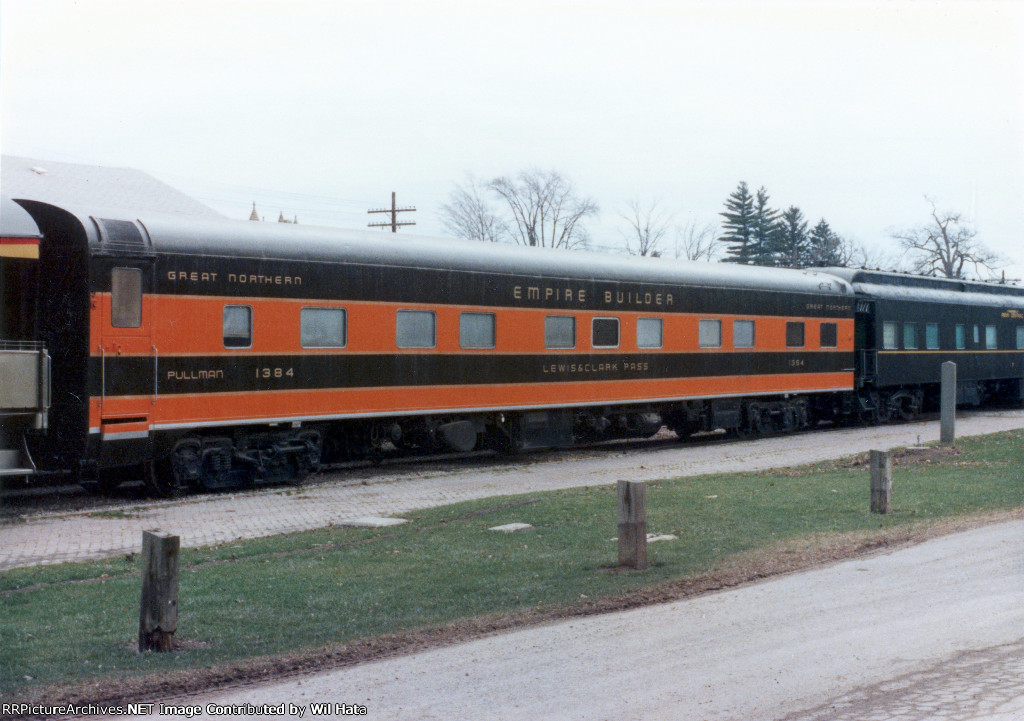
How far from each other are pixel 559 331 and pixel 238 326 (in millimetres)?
6546

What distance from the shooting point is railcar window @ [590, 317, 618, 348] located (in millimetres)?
20688

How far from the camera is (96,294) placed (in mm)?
13867

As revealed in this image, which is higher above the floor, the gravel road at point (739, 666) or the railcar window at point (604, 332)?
the railcar window at point (604, 332)

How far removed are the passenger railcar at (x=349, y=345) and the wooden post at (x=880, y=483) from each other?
7.72m

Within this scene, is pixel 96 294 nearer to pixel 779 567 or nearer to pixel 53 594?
pixel 53 594

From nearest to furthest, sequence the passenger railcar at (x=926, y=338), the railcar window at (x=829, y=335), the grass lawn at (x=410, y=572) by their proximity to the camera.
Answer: the grass lawn at (x=410, y=572)
the railcar window at (x=829, y=335)
the passenger railcar at (x=926, y=338)

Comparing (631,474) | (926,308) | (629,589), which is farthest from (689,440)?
(629,589)

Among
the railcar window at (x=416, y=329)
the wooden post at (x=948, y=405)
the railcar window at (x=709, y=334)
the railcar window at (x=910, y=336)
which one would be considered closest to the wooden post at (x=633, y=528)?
the railcar window at (x=416, y=329)

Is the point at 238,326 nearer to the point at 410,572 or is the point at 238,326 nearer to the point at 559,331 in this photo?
the point at 559,331

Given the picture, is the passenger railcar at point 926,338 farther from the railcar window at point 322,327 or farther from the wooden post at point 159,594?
Answer: the wooden post at point 159,594

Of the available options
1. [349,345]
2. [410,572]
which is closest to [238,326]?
[349,345]

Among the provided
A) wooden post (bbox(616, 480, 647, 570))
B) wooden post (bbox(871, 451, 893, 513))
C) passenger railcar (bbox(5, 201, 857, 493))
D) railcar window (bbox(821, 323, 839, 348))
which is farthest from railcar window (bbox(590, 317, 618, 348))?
wooden post (bbox(616, 480, 647, 570))

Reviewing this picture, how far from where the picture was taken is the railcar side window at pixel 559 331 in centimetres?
1988

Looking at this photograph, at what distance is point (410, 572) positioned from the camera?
31.2 ft
